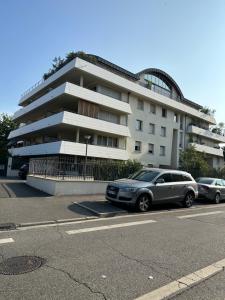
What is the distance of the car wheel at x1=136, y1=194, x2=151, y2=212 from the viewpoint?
12.1m

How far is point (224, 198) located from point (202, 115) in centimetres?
2995

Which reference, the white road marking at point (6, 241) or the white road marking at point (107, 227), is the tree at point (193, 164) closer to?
the white road marking at point (107, 227)

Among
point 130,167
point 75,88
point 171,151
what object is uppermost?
point 75,88

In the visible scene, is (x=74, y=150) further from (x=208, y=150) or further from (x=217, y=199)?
(x=208, y=150)

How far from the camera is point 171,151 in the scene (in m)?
40.1

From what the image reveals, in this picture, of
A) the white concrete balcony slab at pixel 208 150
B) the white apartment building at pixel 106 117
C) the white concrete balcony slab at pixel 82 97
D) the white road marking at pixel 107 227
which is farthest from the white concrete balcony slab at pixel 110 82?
the white road marking at pixel 107 227

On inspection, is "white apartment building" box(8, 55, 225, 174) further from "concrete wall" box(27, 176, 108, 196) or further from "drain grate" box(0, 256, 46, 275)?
"drain grate" box(0, 256, 46, 275)

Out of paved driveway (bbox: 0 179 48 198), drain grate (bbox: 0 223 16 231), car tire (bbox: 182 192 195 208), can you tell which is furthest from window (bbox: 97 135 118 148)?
drain grate (bbox: 0 223 16 231)

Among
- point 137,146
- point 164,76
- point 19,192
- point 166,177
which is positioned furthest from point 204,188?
point 164,76

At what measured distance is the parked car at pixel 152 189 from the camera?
39.8ft

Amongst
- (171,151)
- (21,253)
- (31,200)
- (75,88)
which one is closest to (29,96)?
(75,88)

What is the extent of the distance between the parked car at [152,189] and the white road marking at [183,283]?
6.56 meters

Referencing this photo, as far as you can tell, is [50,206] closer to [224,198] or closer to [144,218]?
[144,218]

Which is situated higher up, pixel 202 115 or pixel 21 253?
pixel 202 115
